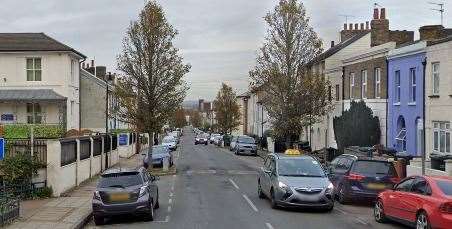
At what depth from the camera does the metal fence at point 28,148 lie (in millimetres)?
23297

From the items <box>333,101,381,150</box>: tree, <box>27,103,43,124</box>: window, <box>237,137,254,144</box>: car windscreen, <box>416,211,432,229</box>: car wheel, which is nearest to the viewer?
<box>416,211,432,229</box>: car wheel

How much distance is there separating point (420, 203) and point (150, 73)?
76.7ft

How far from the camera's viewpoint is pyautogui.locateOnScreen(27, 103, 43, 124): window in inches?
1725

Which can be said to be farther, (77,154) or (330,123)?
(330,123)

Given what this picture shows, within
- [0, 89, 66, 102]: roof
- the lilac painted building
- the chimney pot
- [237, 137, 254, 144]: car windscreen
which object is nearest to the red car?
the lilac painted building

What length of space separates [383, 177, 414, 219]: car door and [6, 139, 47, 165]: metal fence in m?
12.7

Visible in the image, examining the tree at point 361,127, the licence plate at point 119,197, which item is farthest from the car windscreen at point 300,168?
the tree at point 361,127

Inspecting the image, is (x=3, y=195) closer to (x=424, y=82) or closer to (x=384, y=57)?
(x=424, y=82)

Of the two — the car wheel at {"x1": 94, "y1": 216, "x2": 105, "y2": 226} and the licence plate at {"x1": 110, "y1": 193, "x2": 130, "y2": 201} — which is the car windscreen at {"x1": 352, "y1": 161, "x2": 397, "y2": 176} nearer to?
the licence plate at {"x1": 110, "y1": 193, "x2": 130, "y2": 201}

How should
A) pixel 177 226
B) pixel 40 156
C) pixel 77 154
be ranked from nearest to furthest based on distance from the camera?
pixel 177 226, pixel 40 156, pixel 77 154

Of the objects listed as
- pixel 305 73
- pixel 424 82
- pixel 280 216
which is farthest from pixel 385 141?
pixel 280 216

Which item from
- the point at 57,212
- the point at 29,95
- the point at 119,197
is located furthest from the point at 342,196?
the point at 29,95

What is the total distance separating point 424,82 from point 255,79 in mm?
17153

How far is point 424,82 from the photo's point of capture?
3156 centimetres
